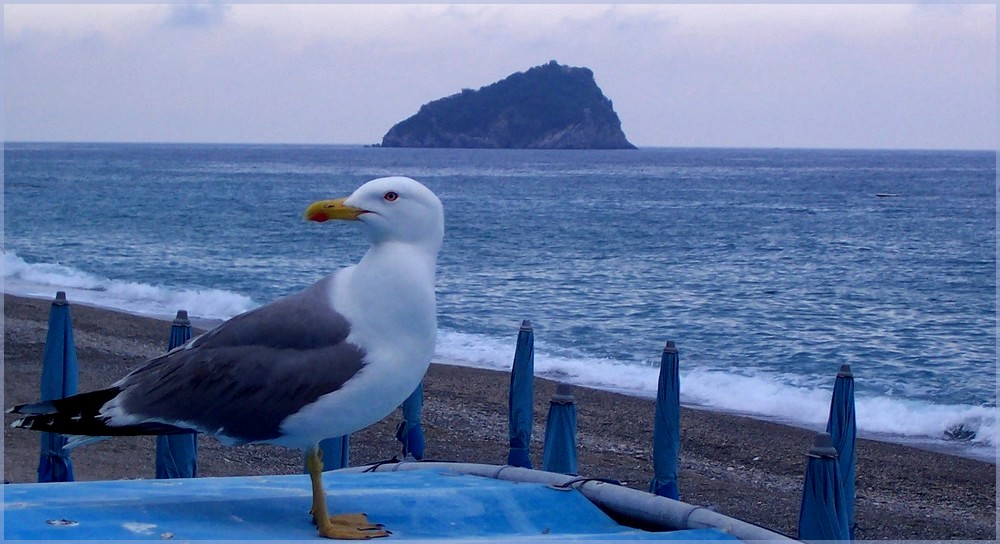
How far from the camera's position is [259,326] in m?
3.76

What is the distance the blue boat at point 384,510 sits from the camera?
142 inches

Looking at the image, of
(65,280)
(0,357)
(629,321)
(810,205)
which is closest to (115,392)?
(0,357)

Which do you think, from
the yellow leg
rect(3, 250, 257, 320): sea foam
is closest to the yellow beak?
the yellow leg

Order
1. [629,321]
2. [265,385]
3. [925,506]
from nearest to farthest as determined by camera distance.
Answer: [265,385] → [925,506] → [629,321]

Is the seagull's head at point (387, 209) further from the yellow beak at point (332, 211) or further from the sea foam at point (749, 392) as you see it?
the sea foam at point (749, 392)

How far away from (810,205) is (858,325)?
4410cm

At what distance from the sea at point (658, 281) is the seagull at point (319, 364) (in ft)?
34.3

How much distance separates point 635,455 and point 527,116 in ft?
560

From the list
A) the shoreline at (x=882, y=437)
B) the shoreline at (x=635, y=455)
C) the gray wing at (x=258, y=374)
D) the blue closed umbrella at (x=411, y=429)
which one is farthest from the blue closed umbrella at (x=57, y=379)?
the shoreline at (x=882, y=437)

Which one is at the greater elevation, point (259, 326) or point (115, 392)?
point (259, 326)

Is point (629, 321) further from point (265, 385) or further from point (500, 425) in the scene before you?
point (265, 385)

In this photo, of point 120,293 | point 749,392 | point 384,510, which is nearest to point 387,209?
point 384,510

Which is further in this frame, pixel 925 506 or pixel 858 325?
pixel 858 325

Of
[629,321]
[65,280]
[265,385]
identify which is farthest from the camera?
[65,280]
